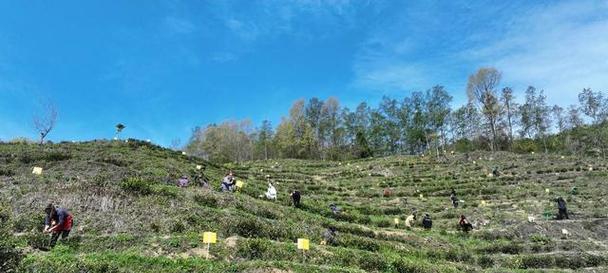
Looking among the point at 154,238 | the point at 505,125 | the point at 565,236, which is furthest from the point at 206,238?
the point at 505,125

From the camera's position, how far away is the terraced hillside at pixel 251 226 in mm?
17047

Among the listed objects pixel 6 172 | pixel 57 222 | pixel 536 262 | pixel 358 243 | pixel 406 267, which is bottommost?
pixel 536 262

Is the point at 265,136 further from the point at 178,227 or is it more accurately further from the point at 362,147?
the point at 178,227

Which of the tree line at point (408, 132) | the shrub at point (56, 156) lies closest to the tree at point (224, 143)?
the tree line at point (408, 132)

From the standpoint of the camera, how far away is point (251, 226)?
21.4 meters

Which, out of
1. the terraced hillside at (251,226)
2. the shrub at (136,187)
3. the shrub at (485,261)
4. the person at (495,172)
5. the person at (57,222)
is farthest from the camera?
the person at (495,172)

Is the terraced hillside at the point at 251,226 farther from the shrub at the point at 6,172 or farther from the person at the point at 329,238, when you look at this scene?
the person at the point at 329,238

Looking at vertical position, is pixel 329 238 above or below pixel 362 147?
below

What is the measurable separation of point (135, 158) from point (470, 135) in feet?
217

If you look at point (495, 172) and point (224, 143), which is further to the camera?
point (224, 143)

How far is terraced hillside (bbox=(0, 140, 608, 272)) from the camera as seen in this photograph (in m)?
17.0

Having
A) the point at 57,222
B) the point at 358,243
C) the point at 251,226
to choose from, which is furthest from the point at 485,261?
the point at 57,222

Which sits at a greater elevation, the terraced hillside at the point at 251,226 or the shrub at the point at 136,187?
the shrub at the point at 136,187

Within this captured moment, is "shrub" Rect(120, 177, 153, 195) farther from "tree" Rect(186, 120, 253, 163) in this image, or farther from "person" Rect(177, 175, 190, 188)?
"tree" Rect(186, 120, 253, 163)
